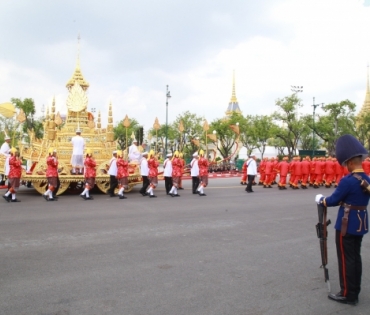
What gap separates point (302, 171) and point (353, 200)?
1497 centimetres

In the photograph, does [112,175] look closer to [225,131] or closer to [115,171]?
[115,171]

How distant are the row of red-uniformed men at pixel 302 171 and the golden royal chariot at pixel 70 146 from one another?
23.6 feet

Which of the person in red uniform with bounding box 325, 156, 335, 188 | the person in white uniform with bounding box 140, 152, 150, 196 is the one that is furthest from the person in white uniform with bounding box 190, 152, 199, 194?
the person in red uniform with bounding box 325, 156, 335, 188

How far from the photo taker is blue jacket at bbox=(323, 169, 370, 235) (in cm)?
404

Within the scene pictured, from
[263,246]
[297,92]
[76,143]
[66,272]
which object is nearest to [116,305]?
[66,272]

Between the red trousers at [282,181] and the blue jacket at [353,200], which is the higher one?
the blue jacket at [353,200]

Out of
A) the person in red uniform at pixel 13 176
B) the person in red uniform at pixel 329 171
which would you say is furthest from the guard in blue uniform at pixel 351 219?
the person in red uniform at pixel 329 171

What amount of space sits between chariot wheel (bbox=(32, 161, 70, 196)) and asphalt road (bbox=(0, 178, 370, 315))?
12.3 ft

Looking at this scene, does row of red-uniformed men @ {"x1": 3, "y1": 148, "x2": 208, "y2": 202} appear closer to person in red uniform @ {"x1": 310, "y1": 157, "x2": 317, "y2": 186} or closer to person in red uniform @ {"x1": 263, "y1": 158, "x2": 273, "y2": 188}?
person in red uniform @ {"x1": 263, "y1": 158, "x2": 273, "y2": 188}

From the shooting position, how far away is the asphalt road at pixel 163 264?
3924mm

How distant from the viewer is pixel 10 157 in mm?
11781

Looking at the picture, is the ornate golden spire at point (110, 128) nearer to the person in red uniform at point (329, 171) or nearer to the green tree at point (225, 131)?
the person in red uniform at point (329, 171)

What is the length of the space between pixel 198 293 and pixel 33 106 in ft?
102

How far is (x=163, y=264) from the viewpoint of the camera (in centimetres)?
524
